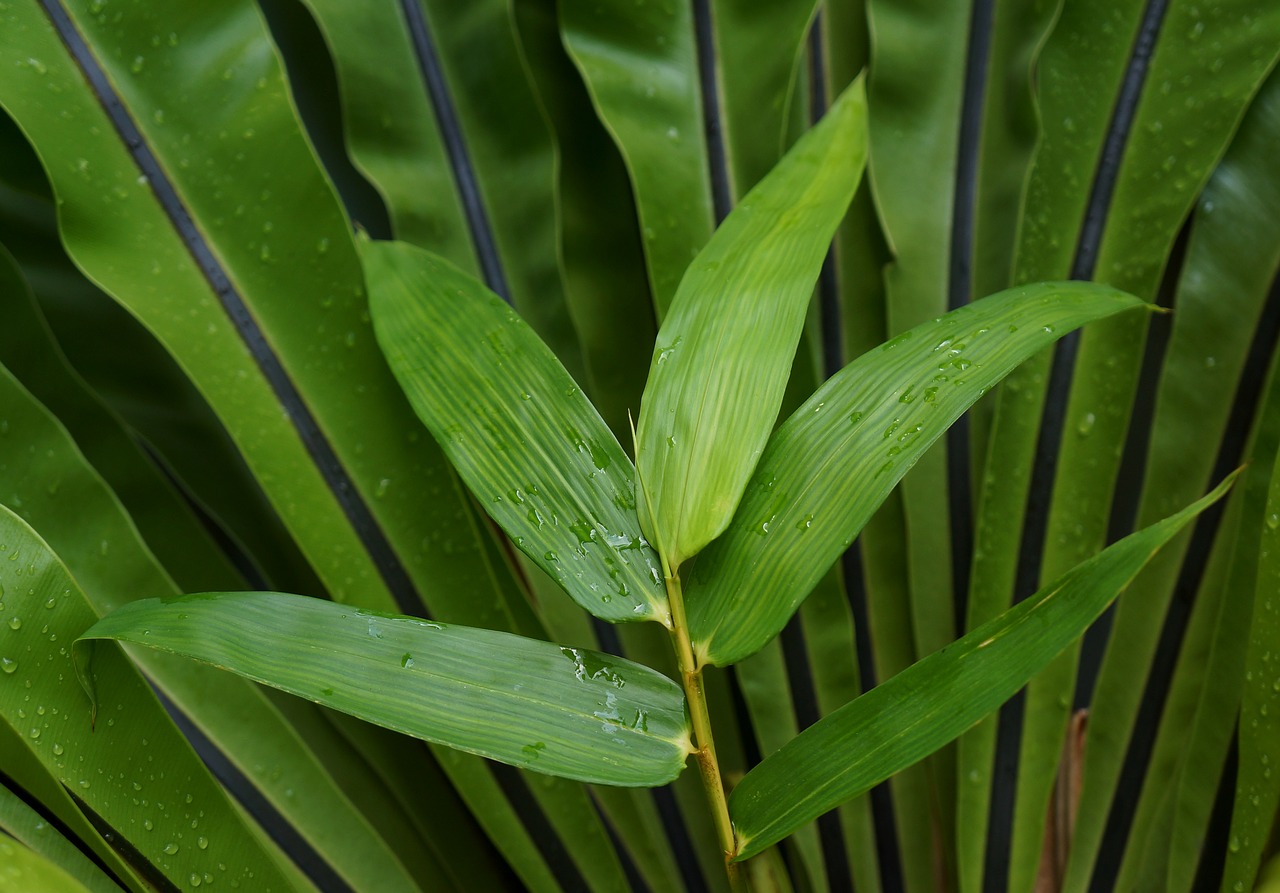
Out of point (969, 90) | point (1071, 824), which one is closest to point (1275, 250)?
point (969, 90)

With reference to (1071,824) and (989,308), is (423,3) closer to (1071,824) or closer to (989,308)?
(989,308)

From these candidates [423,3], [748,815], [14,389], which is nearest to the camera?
[748,815]

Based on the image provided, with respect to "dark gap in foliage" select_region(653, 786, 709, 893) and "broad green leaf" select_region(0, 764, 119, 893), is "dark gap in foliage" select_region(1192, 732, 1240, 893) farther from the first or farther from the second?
"broad green leaf" select_region(0, 764, 119, 893)

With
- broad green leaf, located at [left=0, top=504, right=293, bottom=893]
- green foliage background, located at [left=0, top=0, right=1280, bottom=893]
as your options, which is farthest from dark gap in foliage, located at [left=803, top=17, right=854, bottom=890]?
broad green leaf, located at [left=0, top=504, right=293, bottom=893]

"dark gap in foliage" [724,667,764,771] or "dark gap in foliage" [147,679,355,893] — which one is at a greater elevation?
"dark gap in foliage" [147,679,355,893]

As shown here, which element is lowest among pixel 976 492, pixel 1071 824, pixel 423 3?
pixel 1071 824

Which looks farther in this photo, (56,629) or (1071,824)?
(1071,824)
